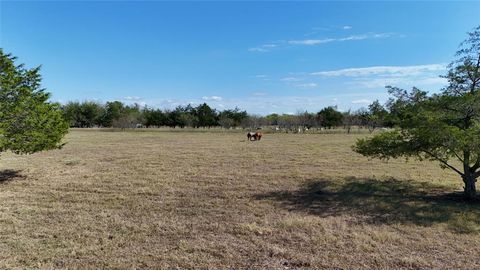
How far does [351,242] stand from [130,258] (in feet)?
11.1

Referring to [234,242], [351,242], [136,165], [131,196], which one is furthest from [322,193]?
[136,165]

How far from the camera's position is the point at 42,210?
23.0 ft

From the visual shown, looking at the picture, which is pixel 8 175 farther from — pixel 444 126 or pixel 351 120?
pixel 351 120

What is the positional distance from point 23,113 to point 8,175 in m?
3.00

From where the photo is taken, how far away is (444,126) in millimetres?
7266

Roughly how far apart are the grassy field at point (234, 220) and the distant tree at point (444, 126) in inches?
45.6

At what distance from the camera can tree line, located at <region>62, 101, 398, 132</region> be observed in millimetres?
63688

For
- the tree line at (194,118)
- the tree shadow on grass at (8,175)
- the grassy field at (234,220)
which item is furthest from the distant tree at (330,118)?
the tree shadow on grass at (8,175)

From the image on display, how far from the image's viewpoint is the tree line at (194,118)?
209ft

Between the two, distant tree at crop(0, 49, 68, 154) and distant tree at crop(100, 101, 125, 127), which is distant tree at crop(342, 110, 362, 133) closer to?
distant tree at crop(100, 101, 125, 127)

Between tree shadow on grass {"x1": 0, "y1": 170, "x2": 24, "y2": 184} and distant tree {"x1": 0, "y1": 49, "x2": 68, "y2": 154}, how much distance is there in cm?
121

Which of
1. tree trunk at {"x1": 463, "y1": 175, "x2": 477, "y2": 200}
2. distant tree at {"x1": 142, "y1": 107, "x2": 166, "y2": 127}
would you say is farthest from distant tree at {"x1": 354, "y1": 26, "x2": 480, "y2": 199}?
distant tree at {"x1": 142, "y1": 107, "x2": 166, "y2": 127}

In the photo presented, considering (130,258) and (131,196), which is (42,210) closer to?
(131,196)

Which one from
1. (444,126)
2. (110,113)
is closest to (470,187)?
(444,126)
